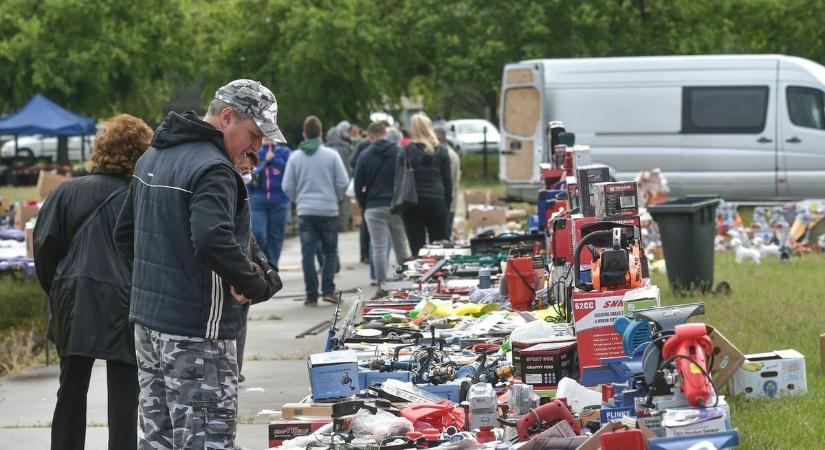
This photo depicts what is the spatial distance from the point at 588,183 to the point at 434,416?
242cm

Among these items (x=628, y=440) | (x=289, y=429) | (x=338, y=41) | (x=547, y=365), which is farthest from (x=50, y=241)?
(x=338, y=41)

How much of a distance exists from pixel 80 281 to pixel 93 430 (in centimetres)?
219

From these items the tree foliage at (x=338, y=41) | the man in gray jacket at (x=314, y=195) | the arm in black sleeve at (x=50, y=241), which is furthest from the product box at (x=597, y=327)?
the tree foliage at (x=338, y=41)

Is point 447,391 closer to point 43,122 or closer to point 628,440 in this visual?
point 628,440

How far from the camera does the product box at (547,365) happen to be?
21.0 ft

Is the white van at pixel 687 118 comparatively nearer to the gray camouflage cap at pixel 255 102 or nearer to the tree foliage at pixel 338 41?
the tree foliage at pixel 338 41

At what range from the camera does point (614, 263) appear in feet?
21.4

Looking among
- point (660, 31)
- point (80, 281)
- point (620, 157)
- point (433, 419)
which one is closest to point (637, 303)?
point (433, 419)

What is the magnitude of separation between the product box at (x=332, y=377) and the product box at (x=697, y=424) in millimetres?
1923

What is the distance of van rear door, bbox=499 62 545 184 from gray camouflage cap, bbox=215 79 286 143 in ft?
56.4

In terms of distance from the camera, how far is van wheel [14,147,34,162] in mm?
43394

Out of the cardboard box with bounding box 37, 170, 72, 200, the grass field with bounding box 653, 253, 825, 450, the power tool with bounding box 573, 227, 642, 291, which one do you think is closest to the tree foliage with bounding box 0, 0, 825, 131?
the grass field with bounding box 653, 253, 825, 450

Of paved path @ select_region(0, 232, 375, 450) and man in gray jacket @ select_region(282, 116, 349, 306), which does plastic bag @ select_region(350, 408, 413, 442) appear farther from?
man in gray jacket @ select_region(282, 116, 349, 306)

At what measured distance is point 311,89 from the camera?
116 ft
